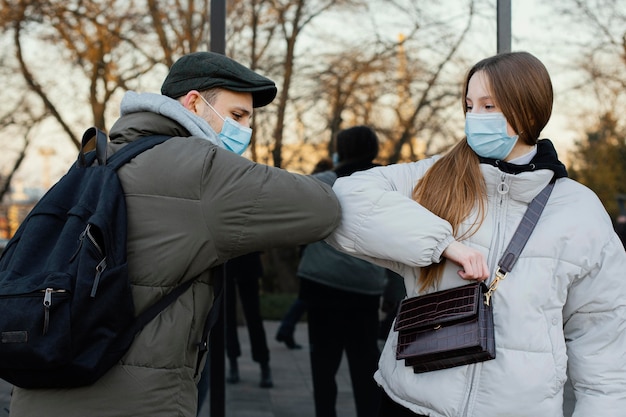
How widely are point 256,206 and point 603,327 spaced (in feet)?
3.11

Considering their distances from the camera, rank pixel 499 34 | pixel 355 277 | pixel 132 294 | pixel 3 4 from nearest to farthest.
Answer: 1. pixel 132 294
2. pixel 499 34
3. pixel 355 277
4. pixel 3 4

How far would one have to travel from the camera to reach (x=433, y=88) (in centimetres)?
527

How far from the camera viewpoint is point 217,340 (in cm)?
355

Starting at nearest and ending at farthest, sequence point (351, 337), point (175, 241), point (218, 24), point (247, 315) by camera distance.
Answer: point (175, 241), point (218, 24), point (351, 337), point (247, 315)

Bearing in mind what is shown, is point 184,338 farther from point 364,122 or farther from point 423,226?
point 364,122

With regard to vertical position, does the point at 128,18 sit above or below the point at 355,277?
above

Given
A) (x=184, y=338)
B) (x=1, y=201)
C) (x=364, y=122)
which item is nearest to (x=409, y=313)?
(x=184, y=338)

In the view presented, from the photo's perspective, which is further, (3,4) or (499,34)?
(3,4)

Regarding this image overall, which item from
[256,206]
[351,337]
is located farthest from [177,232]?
[351,337]

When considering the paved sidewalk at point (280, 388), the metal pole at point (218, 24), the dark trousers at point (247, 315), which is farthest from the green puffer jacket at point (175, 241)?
the dark trousers at point (247, 315)

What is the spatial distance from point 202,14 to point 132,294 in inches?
137

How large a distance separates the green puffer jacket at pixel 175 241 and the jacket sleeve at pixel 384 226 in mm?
205

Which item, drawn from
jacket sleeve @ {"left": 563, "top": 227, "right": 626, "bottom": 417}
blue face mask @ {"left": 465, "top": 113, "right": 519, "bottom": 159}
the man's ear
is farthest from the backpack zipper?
jacket sleeve @ {"left": 563, "top": 227, "right": 626, "bottom": 417}

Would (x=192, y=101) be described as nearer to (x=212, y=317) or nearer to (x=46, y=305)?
(x=212, y=317)
